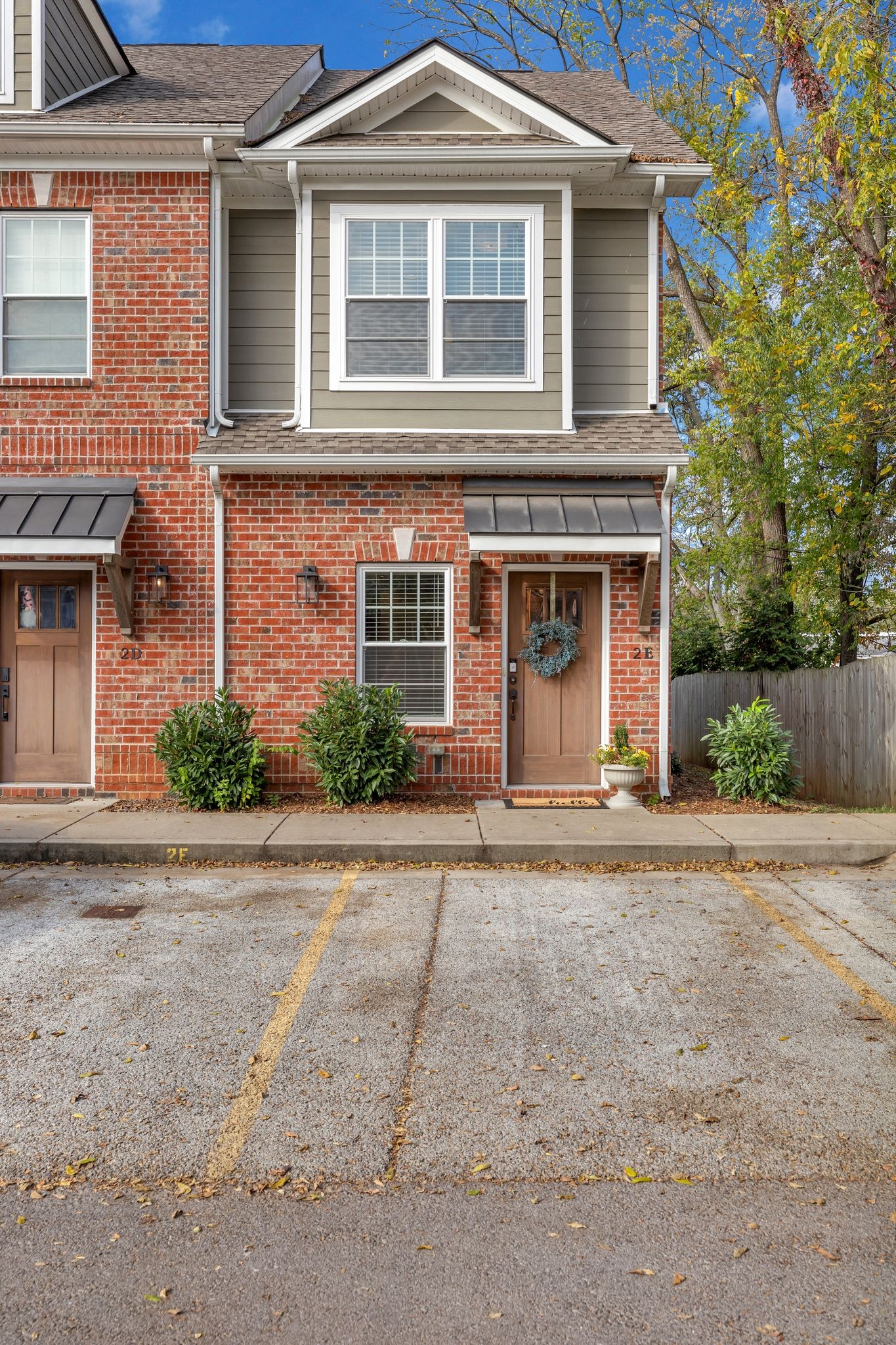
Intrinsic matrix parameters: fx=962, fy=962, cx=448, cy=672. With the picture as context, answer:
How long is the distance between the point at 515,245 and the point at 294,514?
12.4 feet

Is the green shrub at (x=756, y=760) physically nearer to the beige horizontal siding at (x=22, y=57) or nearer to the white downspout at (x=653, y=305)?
the white downspout at (x=653, y=305)

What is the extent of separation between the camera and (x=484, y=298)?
34.3 feet

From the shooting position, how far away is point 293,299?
10711 mm

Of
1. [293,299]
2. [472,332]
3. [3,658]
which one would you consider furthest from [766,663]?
[3,658]

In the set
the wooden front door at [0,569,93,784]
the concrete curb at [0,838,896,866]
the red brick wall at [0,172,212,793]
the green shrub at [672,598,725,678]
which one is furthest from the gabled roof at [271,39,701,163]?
the green shrub at [672,598,725,678]

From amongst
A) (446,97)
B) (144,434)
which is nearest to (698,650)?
(446,97)

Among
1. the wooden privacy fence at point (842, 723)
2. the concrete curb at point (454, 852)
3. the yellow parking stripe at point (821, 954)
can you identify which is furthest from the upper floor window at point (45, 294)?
the wooden privacy fence at point (842, 723)

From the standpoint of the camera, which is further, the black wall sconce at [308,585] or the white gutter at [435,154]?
the black wall sconce at [308,585]

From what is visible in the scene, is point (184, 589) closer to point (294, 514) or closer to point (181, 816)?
point (294, 514)

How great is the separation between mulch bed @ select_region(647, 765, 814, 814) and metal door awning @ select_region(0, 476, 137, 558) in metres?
6.16

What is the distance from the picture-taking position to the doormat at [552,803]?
9.86m

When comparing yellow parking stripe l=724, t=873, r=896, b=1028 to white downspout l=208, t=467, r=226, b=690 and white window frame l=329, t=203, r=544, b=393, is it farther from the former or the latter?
white window frame l=329, t=203, r=544, b=393

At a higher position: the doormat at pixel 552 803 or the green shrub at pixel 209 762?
the green shrub at pixel 209 762

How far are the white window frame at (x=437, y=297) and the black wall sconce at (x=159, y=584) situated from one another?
269 centimetres
